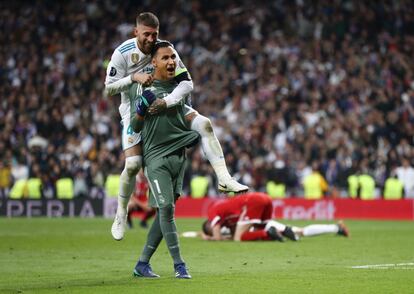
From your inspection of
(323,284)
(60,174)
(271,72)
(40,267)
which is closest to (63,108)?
(60,174)

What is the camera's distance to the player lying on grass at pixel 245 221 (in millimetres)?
17359

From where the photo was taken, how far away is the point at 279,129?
97.9ft

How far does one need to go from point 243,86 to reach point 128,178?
2075cm

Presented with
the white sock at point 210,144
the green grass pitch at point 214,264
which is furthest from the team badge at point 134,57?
the green grass pitch at point 214,264

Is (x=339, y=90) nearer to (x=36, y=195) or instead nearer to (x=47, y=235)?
(x=36, y=195)

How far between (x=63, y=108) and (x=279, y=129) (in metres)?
7.35

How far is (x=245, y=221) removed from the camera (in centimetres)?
1762

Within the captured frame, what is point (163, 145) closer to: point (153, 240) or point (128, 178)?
point (128, 178)

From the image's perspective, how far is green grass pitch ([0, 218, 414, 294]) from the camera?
32.2 ft

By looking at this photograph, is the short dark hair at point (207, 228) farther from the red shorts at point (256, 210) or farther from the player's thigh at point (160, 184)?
the player's thigh at point (160, 184)

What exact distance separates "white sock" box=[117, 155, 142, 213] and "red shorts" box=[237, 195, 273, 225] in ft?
19.7

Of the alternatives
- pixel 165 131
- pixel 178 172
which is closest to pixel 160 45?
pixel 165 131

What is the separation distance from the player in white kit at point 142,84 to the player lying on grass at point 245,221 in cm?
629

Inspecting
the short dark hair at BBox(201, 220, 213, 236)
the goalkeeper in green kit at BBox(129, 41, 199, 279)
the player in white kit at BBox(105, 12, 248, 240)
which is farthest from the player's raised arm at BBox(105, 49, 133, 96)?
the short dark hair at BBox(201, 220, 213, 236)
